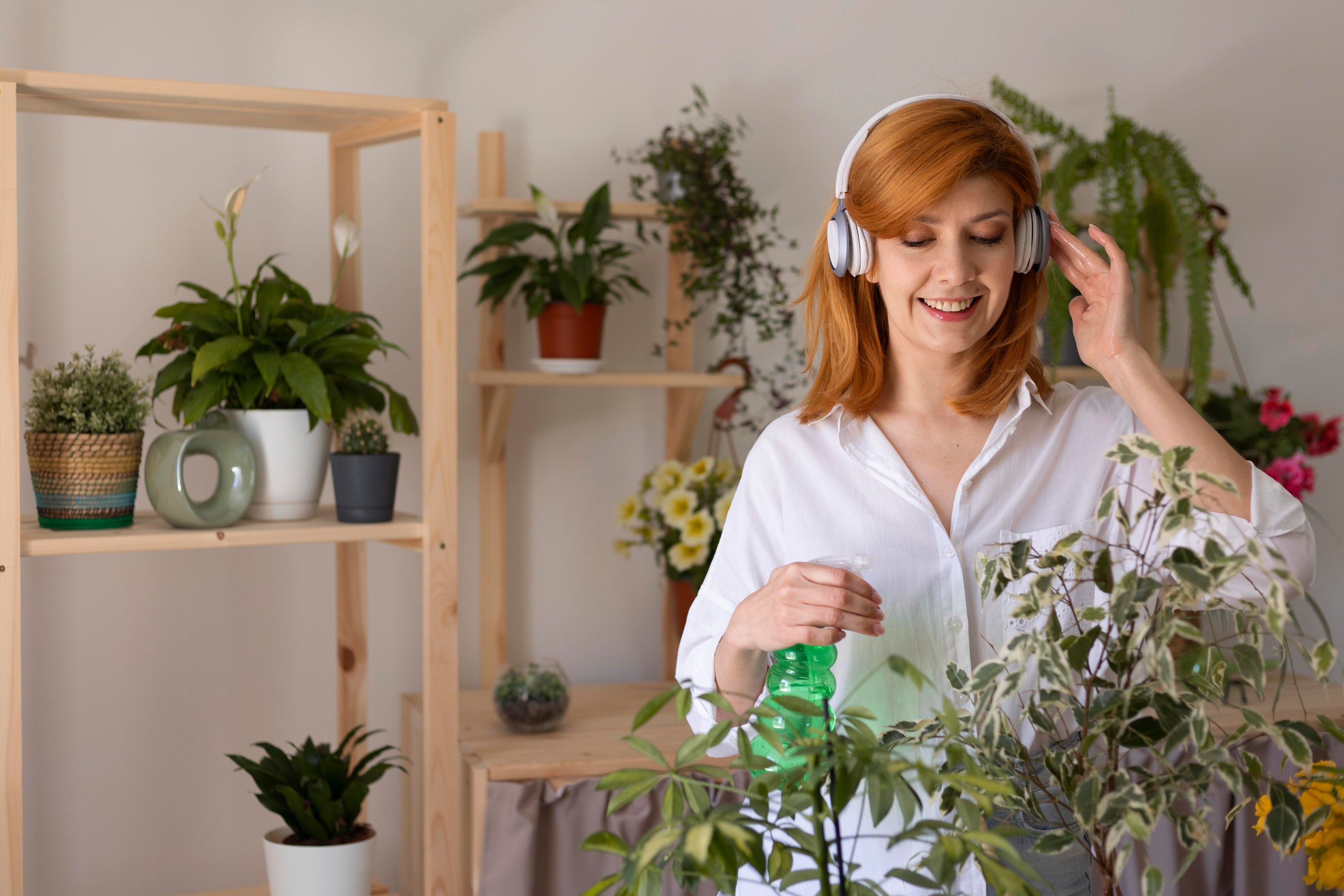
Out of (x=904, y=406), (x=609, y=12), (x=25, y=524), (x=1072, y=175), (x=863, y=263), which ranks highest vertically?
(x=609, y=12)

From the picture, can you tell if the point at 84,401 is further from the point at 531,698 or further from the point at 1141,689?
the point at 1141,689

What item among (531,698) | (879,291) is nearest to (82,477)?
(531,698)

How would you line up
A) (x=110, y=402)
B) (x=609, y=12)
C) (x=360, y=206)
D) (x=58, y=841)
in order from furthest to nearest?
(x=609, y=12) < (x=360, y=206) < (x=58, y=841) < (x=110, y=402)

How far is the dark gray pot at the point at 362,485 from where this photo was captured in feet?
5.89

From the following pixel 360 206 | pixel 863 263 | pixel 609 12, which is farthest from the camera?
pixel 609 12

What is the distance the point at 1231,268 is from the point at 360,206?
5.87 feet

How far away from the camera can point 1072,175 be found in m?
2.34

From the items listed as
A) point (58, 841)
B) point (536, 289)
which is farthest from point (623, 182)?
point (58, 841)

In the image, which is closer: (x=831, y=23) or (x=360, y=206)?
(x=360, y=206)

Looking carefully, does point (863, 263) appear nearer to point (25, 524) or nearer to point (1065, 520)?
point (1065, 520)

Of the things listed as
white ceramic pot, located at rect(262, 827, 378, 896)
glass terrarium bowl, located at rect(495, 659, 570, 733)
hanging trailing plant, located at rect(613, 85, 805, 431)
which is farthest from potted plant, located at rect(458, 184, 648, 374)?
white ceramic pot, located at rect(262, 827, 378, 896)

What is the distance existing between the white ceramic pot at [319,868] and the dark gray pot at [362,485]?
498mm

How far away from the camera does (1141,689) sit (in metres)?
0.80

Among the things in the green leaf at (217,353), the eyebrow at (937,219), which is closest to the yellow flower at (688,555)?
the green leaf at (217,353)
